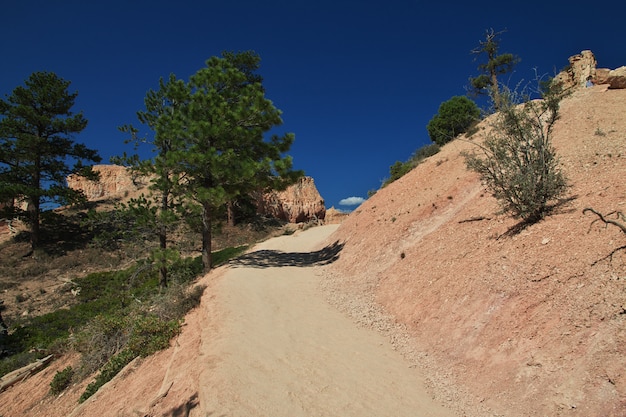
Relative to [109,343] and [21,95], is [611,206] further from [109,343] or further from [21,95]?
[21,95]

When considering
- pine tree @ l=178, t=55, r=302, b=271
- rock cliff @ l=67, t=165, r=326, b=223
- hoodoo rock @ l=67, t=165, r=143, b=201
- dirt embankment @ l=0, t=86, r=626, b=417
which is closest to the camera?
dirt embankment @ l=0, t=86, r=626, b=417

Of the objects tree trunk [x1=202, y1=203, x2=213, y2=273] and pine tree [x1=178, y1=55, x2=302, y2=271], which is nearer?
pine tree [x1=178, y1=55, x2=302, y2=271]

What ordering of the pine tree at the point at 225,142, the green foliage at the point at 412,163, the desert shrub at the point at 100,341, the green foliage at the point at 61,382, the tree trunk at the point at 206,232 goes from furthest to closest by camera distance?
the green foliage at the point at 412,163
the tree trunk at the point at 206,232
the pine tree at the point at 225,142
the desert shrub at the point at 100,341
the green foliage at the point at 61,382

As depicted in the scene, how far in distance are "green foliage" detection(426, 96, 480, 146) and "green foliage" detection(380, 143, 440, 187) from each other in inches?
86.7

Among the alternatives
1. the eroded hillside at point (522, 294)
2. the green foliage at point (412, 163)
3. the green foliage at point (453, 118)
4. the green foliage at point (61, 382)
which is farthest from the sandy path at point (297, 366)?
the green foliage at point (453, 118)

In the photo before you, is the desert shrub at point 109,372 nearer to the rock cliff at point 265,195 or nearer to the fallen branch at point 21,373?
the fallen branch at point 21,373

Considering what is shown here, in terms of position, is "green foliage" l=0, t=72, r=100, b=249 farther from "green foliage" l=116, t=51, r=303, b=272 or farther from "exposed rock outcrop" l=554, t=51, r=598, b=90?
"exposed rock outcrop" l=554, t=51, r=598, b=90

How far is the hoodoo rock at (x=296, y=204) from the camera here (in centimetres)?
4816

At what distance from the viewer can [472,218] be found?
36.5ft

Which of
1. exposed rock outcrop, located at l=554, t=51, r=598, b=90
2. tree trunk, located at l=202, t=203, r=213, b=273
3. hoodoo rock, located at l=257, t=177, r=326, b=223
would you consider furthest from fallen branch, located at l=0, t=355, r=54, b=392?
exposed rock outcrop, located at l=554, t=51, r=598, b=90

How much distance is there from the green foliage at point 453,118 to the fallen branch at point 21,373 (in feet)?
92.0

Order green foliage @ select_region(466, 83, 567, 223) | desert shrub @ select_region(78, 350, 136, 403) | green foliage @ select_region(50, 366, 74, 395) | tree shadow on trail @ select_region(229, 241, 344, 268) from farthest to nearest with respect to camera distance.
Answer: tree shadow on trail @ select_region(229, 241, 344, 268)
green foliage @ select_region(50, 366, 74, 395)
green foliage @ select_region(466, 83, 567, 223)
desert shrub @ select_region(78, 350, 136, 403)

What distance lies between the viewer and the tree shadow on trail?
16.5 meters

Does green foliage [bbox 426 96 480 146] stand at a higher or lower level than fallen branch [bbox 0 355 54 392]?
higher
